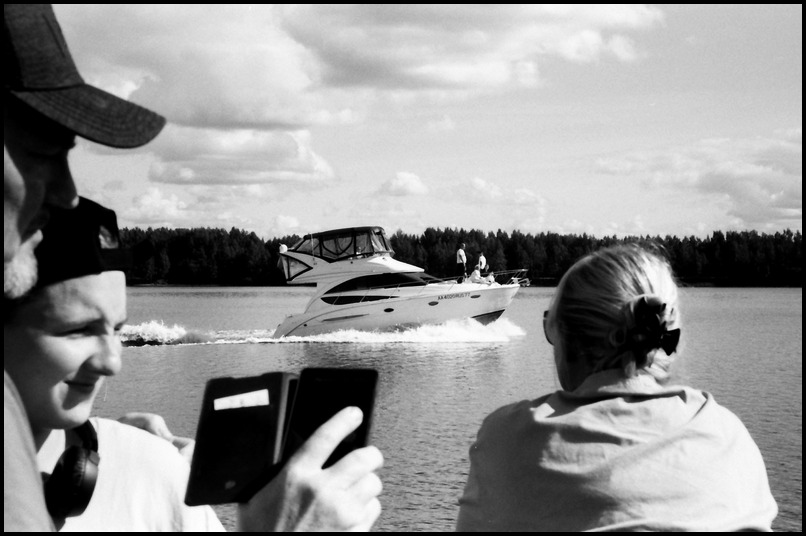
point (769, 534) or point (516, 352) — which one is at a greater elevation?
point (769, 534)

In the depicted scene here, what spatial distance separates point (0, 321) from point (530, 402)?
1.65m

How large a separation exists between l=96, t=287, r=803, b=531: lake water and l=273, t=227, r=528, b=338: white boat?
0.76 m

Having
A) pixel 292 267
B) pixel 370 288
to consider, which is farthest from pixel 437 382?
pixel 292 267

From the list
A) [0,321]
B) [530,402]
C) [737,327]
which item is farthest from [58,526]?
[737,327]

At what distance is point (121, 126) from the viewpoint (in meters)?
0.92

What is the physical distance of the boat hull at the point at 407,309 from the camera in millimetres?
30094

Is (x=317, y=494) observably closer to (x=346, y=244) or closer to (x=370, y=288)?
(x=370, y=288)

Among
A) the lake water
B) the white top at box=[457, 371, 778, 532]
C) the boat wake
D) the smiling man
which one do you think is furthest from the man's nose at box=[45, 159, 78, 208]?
the boat wake

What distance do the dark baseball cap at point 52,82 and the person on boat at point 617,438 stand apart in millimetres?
1566

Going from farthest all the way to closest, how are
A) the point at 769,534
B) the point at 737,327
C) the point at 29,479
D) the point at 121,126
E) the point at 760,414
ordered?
the point at 737,327 → the point at 760,414 → the point at 769,534 → the point at 121,126 → the point at 29,479

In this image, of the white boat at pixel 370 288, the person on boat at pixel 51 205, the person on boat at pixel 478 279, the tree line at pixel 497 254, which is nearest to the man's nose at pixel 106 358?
the person on boat at pixel 51 205

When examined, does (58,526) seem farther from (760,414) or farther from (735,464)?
(760,414)

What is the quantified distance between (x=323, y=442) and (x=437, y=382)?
76.9 ft

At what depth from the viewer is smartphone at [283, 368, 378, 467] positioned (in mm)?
1000
